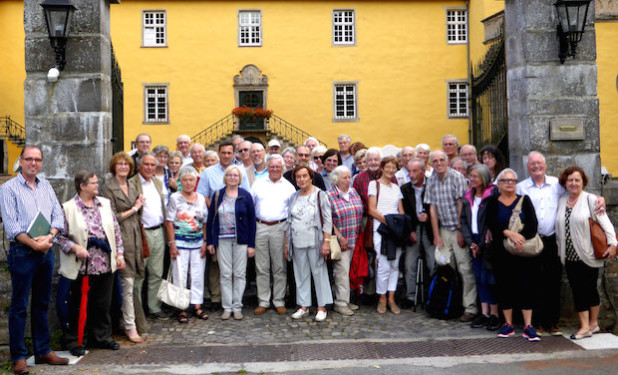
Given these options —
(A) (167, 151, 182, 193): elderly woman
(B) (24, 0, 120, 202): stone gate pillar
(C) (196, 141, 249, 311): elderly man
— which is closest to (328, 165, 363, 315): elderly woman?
(C) (196, 141, 249, 311): elderly man

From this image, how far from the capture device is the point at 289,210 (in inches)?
280

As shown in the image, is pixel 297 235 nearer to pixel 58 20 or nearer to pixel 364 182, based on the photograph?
pixel 364 182

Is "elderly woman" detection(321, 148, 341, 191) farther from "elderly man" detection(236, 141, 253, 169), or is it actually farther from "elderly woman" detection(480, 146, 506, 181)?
"elderly woman" detection(480, 146, 506, 181)

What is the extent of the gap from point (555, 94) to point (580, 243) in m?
2.07

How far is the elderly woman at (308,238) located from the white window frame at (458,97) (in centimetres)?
1973

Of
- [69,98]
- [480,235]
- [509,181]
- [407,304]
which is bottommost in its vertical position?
[407,304]

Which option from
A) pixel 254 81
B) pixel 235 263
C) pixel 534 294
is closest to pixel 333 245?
pixel 235 263

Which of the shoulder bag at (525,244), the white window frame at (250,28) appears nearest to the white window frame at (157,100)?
the white window frame at (250,28)

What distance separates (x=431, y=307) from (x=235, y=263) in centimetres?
240

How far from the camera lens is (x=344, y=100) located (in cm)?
2550

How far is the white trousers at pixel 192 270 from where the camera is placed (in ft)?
22.5

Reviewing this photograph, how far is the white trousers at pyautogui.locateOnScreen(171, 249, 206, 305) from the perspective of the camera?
6.86 metres

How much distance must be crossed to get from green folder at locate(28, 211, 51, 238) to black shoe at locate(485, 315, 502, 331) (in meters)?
4.66

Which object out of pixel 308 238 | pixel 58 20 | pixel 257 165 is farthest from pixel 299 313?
pixel 58 20
